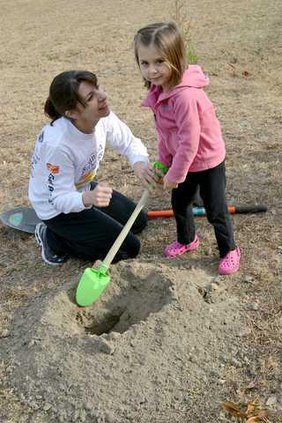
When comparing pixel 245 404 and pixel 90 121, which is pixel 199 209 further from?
pixel 245 404

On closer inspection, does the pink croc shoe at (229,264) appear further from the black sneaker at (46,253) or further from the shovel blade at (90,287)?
the black sneaker at (46,253)

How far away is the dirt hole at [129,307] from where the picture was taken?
9.36ft

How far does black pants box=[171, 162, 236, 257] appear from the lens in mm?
2879

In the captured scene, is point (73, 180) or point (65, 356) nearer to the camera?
point (65, 356)

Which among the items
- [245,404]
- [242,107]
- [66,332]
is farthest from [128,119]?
[245,404]

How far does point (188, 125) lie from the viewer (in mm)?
2576

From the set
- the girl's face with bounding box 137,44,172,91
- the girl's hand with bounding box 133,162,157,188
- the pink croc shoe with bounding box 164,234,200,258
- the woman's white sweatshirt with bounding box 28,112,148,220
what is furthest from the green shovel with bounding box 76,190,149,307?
the girl's face with bounding box 137,44,172,91

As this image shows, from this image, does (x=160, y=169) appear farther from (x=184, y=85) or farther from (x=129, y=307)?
(x=129, y=307)

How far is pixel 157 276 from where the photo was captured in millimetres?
2957

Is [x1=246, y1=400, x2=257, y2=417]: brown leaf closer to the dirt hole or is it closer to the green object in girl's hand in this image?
the dirt hole

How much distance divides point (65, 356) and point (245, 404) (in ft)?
2.68

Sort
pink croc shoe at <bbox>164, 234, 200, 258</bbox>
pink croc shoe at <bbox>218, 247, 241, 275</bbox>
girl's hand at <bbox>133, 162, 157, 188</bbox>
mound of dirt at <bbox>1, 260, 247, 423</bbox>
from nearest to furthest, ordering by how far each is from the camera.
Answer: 1. mound of dirt at <bbox>1, 260, 247, 423</bbox>
2. girl's hand at <bbox>133, 162, 157, 188</bbox>
3. pink croc shoe at <bbox>218, 247, 241, 275</bbox>
4. pink croc shoe at <bbox>164, 234, 200, 258</bbox>

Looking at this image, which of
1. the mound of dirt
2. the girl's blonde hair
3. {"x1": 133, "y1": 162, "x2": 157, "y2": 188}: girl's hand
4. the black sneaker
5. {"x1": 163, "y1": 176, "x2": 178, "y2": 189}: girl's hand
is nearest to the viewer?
the mound of dirt

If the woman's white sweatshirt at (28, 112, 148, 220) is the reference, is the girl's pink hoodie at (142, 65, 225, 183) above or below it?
above
